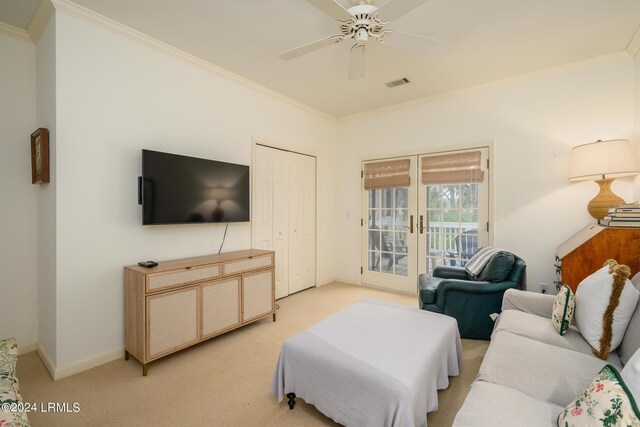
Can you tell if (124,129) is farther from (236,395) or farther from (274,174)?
(236,395)

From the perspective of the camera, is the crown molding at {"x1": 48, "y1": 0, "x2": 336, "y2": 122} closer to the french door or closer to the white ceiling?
the white ceiling

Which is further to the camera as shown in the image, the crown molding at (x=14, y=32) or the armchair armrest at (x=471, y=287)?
the armchair armrest at (x=471, y=287)

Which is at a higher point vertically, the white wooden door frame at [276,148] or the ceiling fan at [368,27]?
the ceiling fan at [368,27]

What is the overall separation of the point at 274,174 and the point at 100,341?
2.49 m

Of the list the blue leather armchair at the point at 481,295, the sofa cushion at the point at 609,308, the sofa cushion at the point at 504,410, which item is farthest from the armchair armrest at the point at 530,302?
the sofa cushion at the point at 504,410

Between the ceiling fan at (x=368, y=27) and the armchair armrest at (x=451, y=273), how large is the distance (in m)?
2.24

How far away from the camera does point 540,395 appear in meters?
1.28

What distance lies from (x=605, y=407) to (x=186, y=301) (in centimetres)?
255

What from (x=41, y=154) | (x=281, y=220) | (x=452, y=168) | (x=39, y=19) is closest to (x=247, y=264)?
(x=281, y=220)

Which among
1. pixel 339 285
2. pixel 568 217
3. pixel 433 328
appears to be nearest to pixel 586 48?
pixel 568 217

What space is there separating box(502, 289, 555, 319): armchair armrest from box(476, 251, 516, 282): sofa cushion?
33cm

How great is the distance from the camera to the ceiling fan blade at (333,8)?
1.69 metres

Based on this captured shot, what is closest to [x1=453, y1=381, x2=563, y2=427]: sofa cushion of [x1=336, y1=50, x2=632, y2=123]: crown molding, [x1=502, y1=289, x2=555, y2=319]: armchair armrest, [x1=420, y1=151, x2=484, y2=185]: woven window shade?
[x1=502, y1=289, x2=555, y2=319]: armchair armrest

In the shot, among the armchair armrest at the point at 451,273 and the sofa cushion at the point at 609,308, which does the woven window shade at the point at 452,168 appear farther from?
the sofa cushion at the point at 609,308
